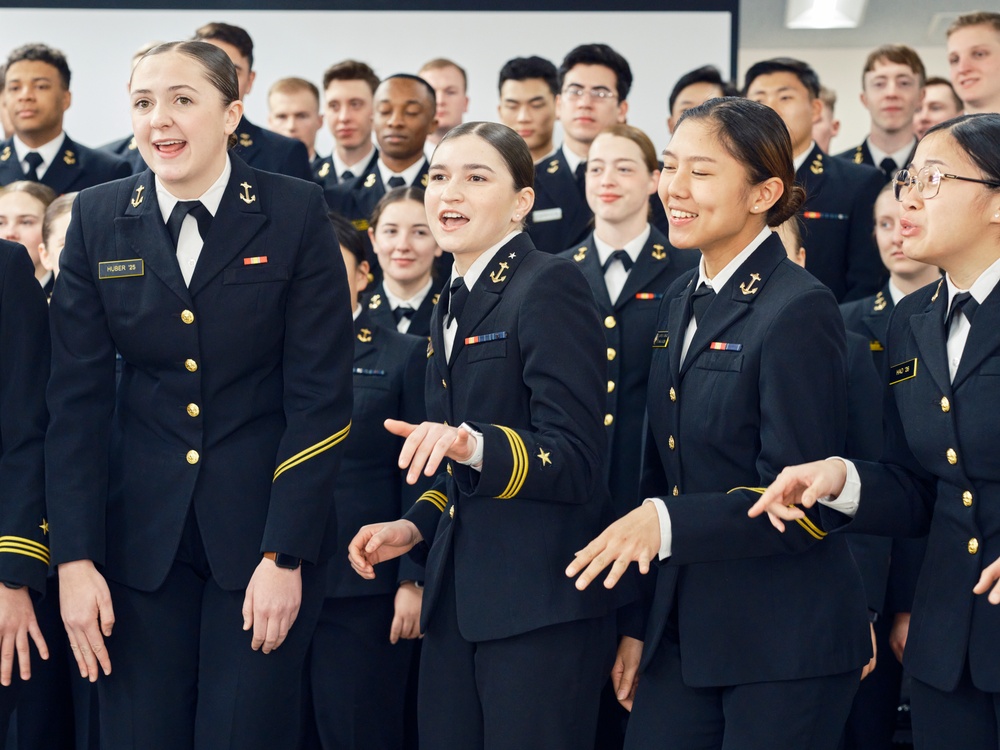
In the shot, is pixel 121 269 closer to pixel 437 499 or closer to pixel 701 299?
pixel 437 499

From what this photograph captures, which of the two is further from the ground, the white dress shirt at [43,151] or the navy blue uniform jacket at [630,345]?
the white dress shirt at [43,151]

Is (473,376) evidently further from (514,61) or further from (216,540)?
(514,61)

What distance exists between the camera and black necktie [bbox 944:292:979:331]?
2.23 m

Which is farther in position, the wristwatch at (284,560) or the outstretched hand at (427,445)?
the wristwatch at (284,560)

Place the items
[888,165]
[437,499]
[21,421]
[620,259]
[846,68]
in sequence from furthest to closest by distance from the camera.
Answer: [846,68], [888,165], [620,259], [437,499], [21,421]

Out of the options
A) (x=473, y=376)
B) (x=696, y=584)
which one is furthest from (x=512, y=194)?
(x=696, y=584)

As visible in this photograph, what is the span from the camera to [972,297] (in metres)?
2.24

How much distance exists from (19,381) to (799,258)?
6.55 ft

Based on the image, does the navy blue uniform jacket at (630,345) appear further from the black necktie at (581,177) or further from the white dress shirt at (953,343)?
the white dress shirt at (953,343)

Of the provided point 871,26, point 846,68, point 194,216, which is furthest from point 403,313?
point 846,68

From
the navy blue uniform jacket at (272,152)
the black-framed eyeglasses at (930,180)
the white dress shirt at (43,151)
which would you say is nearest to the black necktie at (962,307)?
the black-framed eyeglasses at (930,180)

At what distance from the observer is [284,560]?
2.23 meters

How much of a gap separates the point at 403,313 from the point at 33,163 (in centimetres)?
174

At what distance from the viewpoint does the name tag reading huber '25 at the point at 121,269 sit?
2.28m
